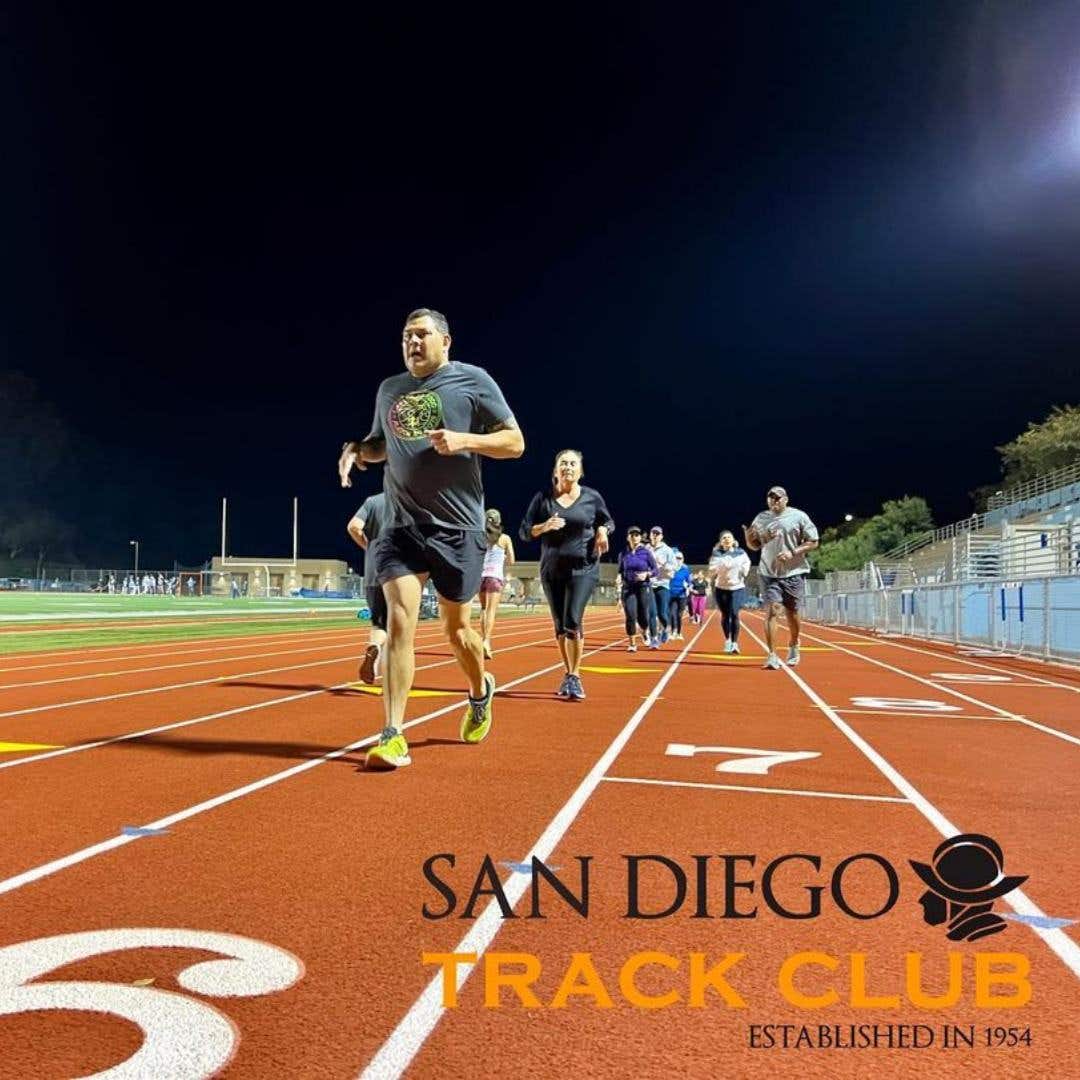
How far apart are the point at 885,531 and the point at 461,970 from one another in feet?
280

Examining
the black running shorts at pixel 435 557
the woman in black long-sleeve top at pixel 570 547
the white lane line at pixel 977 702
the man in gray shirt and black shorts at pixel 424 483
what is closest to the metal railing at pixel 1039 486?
the white lane line at pixel 977 702

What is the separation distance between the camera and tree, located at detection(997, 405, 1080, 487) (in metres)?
55.2

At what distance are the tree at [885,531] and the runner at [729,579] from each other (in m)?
67.8

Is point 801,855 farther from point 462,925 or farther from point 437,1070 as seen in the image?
point 437,1070

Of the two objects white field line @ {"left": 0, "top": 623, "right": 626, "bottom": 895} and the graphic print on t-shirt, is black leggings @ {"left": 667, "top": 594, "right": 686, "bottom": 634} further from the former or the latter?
the graphic print on t-shirt

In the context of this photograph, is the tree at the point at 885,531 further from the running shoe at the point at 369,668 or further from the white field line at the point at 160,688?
the running shoe at the point at 369,668

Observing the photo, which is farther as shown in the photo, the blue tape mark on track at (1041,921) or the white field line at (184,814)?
the white field line at (184,814)

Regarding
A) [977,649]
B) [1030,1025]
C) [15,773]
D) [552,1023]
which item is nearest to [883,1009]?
[1030,1025]

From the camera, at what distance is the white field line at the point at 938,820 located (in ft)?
8.37

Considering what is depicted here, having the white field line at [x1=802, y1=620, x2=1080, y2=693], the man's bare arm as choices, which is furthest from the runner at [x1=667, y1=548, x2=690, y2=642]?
the man's bare arm

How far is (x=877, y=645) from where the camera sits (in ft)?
63.9

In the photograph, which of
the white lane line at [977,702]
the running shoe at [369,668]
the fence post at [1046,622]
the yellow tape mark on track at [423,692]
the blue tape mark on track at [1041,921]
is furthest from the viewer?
the fence post at [1046,622]

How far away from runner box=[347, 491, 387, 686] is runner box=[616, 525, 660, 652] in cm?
565

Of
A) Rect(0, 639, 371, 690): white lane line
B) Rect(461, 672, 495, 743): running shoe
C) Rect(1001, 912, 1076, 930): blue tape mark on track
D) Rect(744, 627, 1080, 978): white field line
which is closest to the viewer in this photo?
Rect(744, 627, 1080, 978): white field line
